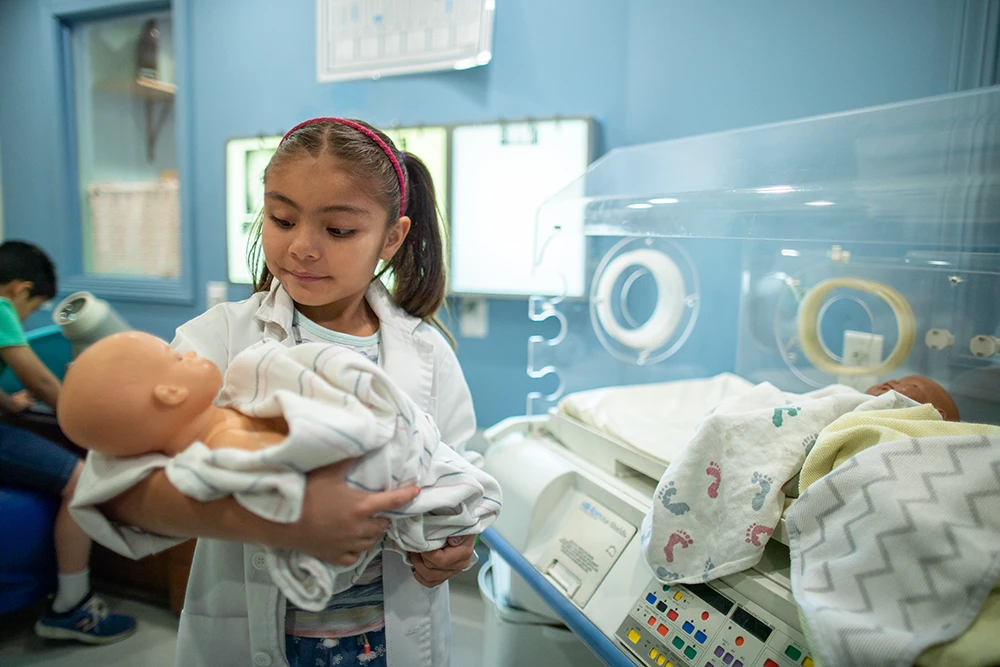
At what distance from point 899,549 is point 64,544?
2021mm

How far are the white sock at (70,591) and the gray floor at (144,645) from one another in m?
0.09

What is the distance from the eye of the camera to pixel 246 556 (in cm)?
78

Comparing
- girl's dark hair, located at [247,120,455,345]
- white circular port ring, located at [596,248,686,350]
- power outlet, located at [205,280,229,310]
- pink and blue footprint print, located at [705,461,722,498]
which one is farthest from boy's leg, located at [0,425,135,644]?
pink and blue footprint print, located at [705,461,722,498]

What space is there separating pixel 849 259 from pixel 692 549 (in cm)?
80

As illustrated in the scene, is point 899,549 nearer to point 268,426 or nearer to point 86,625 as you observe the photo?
point 268,426

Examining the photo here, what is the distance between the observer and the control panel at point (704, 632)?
0.73m

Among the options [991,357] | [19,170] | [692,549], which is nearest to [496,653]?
[692,549]

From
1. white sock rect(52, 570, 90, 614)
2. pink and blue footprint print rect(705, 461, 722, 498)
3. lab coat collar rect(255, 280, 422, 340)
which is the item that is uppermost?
lab coat collar rect(255, 280, 422, 340)

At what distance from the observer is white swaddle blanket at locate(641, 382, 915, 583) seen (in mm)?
802

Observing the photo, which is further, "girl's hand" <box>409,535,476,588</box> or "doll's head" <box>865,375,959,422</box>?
"doll's head" <box>865,375,959,422</box>

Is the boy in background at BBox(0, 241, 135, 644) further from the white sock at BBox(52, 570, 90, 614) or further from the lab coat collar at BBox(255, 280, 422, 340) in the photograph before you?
the lab coat collar at BBox(255, 280, 422, 340)

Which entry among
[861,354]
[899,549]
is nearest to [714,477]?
[899,549]

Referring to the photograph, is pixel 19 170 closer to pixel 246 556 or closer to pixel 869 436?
pixel 246 556

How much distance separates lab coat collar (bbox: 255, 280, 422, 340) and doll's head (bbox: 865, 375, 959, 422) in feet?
2.61
